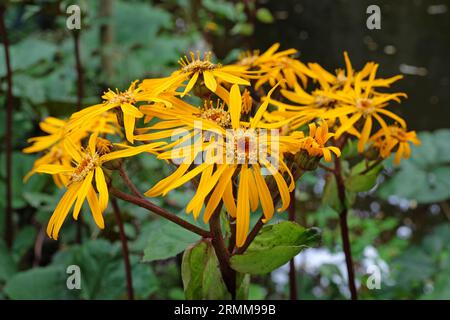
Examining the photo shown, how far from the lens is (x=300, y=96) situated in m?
0.68

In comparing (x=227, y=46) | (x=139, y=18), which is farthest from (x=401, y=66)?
(x=139, y=18)

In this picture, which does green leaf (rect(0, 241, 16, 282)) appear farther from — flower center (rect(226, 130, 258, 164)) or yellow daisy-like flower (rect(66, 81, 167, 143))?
flower center (rect(226, 130, 258, 164))

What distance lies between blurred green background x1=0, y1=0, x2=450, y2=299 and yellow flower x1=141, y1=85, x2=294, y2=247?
0.58 ft

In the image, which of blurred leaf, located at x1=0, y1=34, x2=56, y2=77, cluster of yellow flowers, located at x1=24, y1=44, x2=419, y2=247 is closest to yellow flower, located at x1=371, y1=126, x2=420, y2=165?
cluster of yellow flowers, located at x1=24, y1=44, x2=419, y2=247

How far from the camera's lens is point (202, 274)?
1.82 feet

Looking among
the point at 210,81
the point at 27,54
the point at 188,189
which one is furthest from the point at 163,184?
the point at 27,54

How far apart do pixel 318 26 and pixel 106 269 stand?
1.44 metres

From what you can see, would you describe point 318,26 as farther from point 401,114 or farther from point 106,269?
point 106,269

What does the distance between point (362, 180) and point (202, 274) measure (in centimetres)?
25

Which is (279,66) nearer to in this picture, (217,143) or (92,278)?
(217,143)

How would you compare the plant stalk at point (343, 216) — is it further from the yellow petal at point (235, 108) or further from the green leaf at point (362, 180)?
the yellow petal at point (235, 108)

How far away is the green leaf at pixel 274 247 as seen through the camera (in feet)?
1.66

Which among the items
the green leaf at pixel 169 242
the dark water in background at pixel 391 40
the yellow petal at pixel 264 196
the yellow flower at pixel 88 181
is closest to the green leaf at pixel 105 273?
the green leaf at pixel 169 242

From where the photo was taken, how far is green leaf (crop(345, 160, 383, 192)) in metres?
0.67
